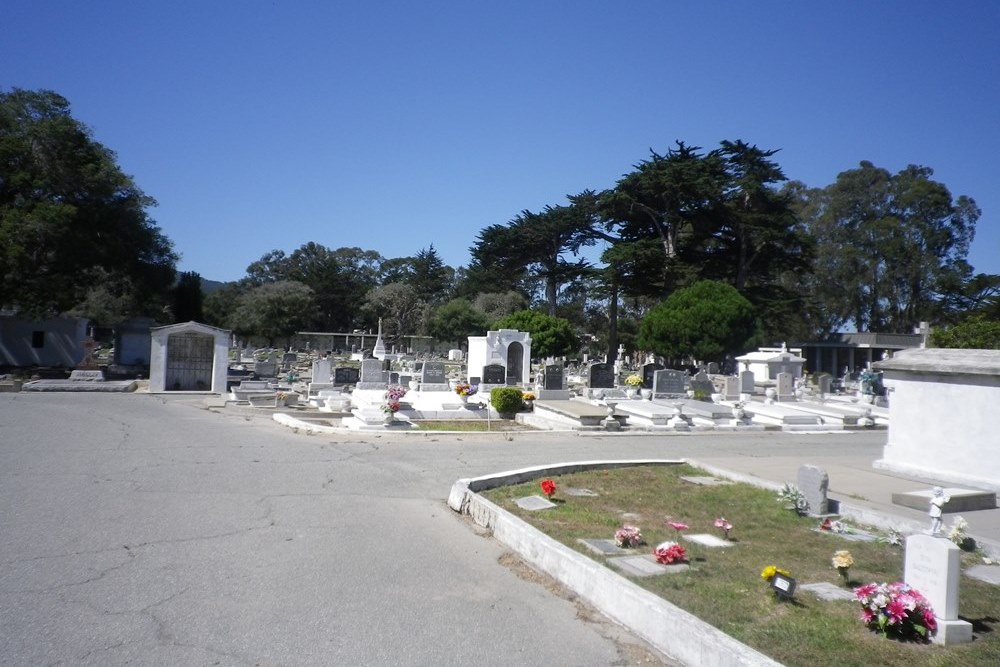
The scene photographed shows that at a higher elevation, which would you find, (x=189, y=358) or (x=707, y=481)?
(x=189, y=358)

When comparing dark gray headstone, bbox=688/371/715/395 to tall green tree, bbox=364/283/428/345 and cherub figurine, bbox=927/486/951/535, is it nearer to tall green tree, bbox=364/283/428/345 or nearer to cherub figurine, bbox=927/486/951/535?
cherub figurine, bbox=927/486/951/535

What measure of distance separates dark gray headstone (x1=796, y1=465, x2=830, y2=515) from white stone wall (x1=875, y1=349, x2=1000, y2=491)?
12.9ft

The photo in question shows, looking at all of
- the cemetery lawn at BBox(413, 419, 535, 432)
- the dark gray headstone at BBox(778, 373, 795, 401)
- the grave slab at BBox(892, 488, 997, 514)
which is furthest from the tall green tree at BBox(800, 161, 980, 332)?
the grave slab at BBox(892, 488, 997, 514)

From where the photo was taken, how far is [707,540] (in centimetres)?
758

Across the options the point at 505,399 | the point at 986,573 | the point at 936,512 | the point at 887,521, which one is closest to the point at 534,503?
the point at 887,521

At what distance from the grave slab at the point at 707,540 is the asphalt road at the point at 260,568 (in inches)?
78.0

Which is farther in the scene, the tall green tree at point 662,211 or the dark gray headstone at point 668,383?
the tall green tree at point 662,211

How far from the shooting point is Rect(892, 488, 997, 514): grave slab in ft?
30.3

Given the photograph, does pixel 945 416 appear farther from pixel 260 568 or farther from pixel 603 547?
pixel 260 568

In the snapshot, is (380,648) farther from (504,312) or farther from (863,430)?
(504,312)

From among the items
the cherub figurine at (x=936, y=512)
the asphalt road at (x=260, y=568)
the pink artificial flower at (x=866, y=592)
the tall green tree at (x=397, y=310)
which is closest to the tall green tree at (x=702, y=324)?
the tall green tree at (x=397, y=310)

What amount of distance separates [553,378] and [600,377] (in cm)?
597

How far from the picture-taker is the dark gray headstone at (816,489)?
889 centimetres

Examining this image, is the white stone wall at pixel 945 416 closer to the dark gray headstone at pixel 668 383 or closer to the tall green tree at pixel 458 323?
the dark gray headstone at pixel 668 383
